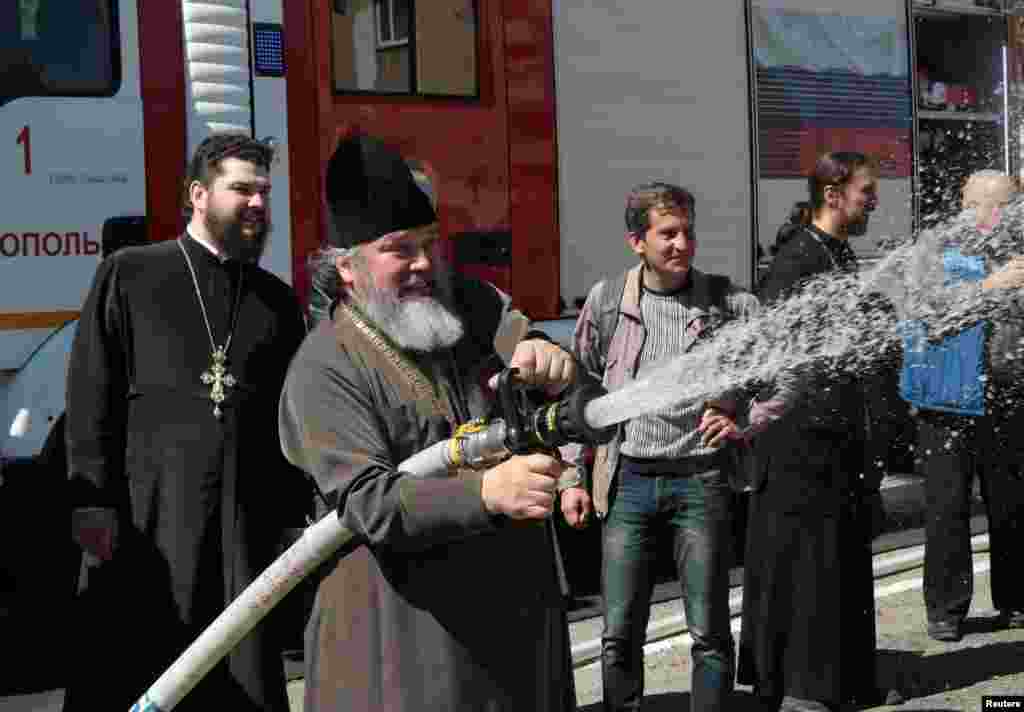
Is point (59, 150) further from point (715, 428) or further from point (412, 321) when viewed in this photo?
point (412, 321)

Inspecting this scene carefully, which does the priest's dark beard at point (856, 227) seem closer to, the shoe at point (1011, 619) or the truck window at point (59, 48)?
the shoe at point (1011, 619)

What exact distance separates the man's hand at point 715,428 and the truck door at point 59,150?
9.61 feet

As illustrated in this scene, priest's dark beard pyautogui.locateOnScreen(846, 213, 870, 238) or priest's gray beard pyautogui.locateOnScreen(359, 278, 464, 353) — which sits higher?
priest's dark beard pyautogui.locateOnScreen(846, 213, 870, 238)

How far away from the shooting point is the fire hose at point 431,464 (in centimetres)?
284

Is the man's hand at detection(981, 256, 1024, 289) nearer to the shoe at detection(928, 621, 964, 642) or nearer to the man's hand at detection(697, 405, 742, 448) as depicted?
the shoe at detection(928, 621, 964, 642)

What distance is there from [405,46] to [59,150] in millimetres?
1898

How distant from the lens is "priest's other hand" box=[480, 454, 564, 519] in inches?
113

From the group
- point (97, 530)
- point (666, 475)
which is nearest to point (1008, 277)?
point (666, 475)

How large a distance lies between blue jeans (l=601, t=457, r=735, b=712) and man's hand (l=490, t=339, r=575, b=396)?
7.52 ft

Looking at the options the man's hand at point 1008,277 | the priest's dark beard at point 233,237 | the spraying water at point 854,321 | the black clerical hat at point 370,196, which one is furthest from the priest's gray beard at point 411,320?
the man's hand at point 1008,277

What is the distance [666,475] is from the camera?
17.7 ft

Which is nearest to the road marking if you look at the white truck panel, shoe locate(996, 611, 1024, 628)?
shoe locate(996, 611, 1024, 628)

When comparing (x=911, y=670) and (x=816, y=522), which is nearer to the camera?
(x=816, y=522)

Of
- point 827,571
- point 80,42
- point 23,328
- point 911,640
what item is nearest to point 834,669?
point 827,571
